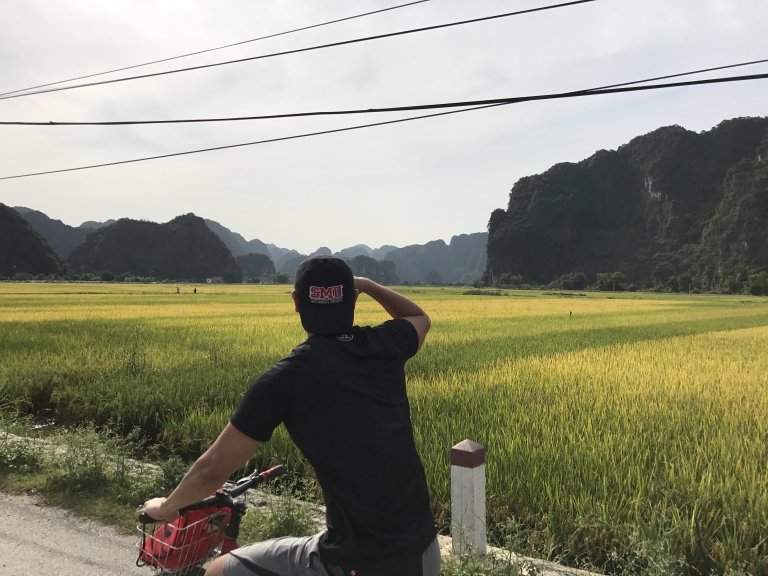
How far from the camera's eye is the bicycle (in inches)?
62.3

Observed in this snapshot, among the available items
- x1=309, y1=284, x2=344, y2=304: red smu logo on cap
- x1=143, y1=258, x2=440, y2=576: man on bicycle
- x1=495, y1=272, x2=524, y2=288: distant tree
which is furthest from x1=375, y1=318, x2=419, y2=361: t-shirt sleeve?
x1=495, y1=272, x2=524, y2=288: distant tree

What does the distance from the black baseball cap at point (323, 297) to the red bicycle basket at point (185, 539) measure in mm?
691

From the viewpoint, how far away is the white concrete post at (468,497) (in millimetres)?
2639

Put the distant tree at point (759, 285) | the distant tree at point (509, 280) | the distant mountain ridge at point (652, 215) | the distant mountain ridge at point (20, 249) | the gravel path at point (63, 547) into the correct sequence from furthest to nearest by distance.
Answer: the distant tree at point (509, 280), the distant mountain ridge at point (652, 215), the distant mountain ridge at point (20, 249), the distant tree at point (759, 285), the gravel path at point (63, 547)

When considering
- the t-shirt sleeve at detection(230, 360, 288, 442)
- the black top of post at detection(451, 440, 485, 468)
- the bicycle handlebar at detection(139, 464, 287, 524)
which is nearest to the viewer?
the t-shirt sleeve at detection(230, 360, 288, 442)

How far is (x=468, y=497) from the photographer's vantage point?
268 centimetres

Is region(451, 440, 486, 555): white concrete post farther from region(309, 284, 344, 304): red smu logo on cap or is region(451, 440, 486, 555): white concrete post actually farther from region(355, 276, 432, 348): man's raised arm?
region(309, 284, 344, 304): red smu logo on cap

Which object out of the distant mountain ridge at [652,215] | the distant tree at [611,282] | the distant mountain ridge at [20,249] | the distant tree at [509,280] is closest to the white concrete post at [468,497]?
the distant mountain ridge at [652,215]

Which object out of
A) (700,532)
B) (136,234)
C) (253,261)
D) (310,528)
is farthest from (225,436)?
(253,261)

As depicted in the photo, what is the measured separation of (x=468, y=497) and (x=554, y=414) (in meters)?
3.16

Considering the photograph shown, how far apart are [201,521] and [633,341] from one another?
1353cm

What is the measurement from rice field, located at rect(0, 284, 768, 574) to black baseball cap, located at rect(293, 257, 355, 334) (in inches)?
73.0

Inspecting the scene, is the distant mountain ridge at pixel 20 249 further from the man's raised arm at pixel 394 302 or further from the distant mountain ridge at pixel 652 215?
the man's raised arm at pixel 394 302

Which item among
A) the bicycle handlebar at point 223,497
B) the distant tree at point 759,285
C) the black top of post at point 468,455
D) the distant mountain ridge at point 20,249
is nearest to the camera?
the bicycle handlebar at point 223,497
